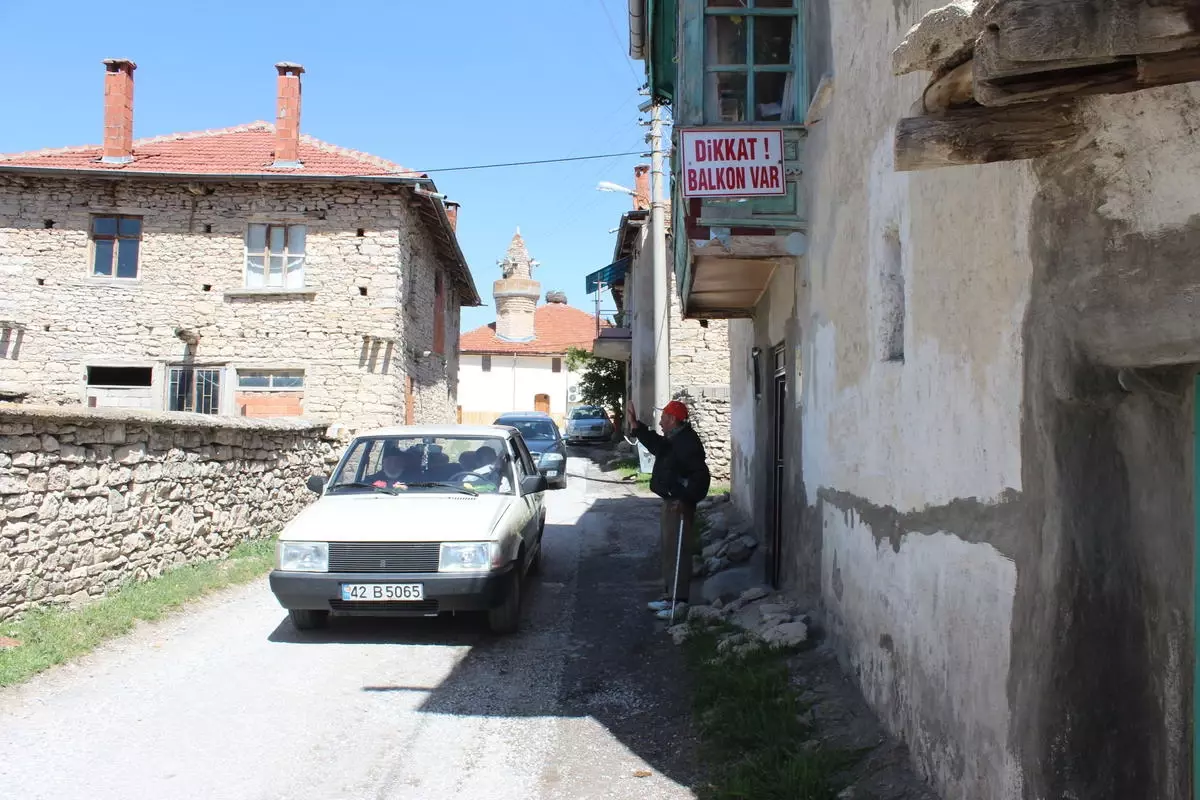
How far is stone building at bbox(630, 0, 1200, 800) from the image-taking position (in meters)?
2.44

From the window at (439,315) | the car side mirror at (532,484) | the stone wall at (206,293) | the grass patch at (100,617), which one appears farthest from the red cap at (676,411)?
the window at (439,315)

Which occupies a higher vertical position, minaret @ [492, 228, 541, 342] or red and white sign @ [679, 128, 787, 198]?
minaret @ [492, 228, 541, 342]

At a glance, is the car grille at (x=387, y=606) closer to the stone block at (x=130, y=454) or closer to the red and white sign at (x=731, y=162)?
the stone block at (x=130, y=454)

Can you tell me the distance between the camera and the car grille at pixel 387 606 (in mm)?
6555

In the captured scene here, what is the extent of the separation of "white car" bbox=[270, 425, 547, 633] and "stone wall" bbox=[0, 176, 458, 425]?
10.6 m

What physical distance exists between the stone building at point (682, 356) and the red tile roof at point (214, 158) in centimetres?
654

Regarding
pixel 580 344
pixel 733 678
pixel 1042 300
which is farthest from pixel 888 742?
pixel 580 344

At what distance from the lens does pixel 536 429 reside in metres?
21.1

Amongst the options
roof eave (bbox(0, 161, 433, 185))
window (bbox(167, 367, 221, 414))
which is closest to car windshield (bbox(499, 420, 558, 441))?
roof eave (bbox(0, 161, 433, 185))

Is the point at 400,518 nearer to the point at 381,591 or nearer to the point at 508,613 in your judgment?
the point at 381,591

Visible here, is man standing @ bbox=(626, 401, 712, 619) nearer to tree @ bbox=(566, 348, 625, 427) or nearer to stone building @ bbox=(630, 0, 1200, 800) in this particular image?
stone building @ bbox=(630, 0, 1200, 800)

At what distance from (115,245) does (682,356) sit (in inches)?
459

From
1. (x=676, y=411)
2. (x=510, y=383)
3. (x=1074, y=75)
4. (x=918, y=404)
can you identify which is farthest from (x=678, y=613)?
(x=510, y=383)

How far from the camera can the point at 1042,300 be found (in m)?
2.89
